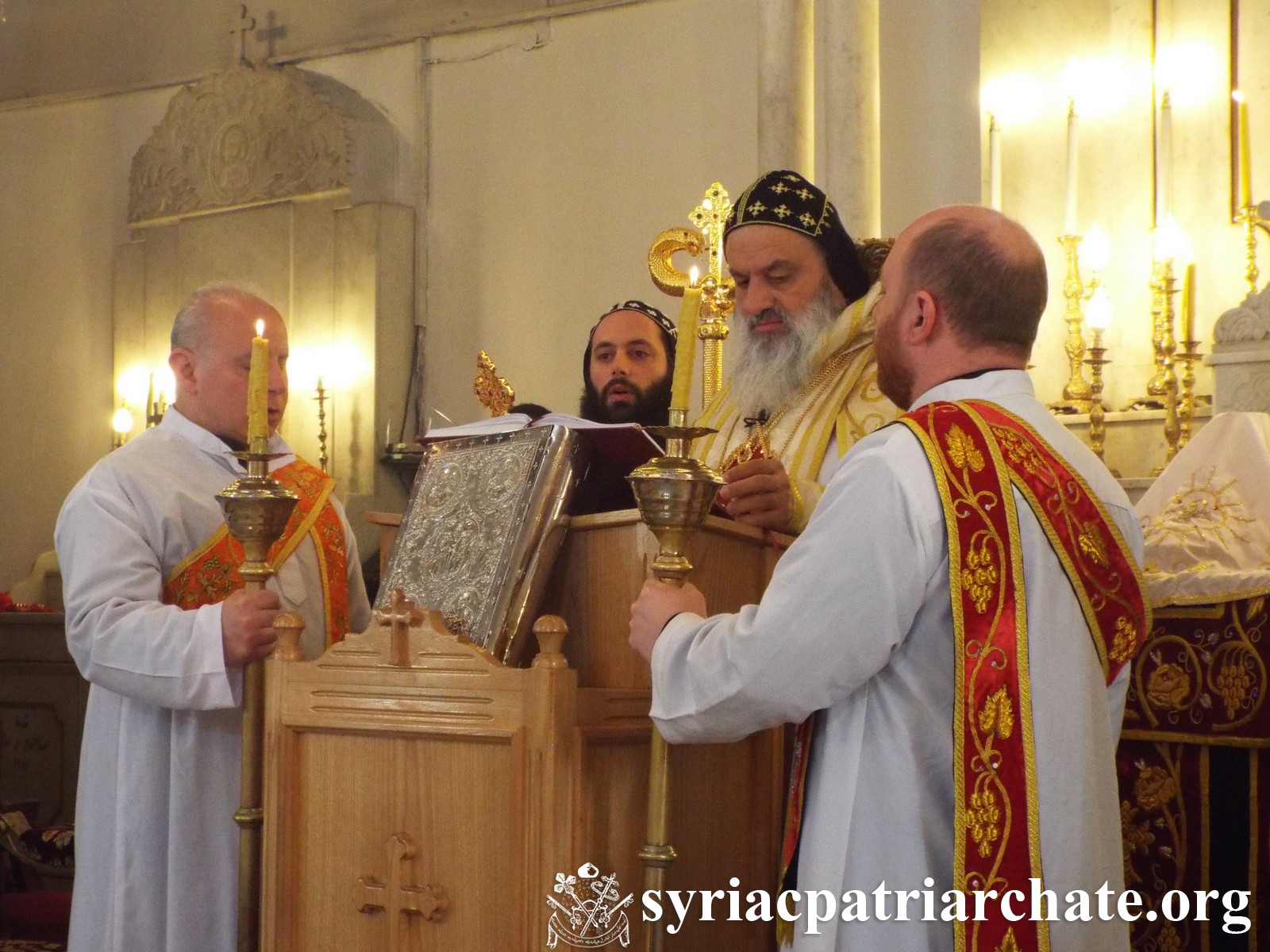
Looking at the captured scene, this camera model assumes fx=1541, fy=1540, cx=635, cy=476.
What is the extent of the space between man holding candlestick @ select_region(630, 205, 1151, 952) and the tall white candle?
460 centimetres

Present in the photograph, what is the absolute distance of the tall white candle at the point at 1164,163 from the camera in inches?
253

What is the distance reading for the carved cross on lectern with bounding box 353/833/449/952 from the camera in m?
2.32

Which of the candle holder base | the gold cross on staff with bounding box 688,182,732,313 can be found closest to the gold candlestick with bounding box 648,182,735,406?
the gold cross on staff with bounding box 688,182,732,313

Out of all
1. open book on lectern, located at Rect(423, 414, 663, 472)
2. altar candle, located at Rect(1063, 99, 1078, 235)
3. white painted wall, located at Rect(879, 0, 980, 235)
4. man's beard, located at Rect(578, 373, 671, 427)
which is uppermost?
white painted wall, located at Rect(879, 0, 980, 235)

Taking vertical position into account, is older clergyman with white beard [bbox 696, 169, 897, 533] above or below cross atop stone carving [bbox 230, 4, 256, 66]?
below

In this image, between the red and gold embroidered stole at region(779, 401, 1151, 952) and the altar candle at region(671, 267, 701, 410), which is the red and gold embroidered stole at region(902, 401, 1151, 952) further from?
the altar candle at region(671, 267, 701, 410)

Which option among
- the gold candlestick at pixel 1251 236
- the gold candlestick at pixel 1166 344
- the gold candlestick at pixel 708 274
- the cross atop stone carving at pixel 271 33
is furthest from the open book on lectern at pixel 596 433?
the cross atop stone carving at pixel 271 33

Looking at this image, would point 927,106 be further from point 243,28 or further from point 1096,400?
point 243,28

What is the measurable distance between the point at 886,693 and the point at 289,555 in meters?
1.52

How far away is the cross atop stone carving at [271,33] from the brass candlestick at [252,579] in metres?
8.05

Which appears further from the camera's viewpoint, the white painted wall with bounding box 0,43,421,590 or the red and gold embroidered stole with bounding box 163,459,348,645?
the white painted wall with bounding box 0,43,421,590

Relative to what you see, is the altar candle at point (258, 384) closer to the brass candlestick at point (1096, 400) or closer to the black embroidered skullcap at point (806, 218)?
the black embroidered skullcap at point (806, 218)

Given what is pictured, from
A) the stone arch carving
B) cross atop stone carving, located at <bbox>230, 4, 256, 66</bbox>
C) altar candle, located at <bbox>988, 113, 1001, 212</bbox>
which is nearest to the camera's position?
altar candle, located at <bbox>988, 113, 1001, 212</bbox>

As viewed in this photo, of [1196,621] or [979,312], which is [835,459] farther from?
[979,312]
